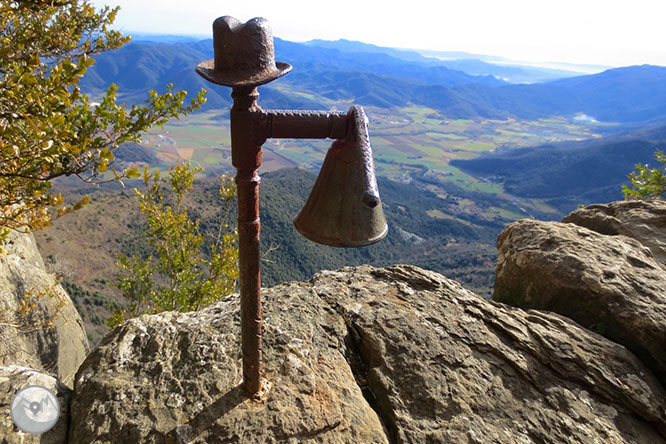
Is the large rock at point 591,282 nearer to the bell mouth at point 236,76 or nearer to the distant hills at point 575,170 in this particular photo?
the bell mouth at point 236,76

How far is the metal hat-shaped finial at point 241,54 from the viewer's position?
12.0 feet

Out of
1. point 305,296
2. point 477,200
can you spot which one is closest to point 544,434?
point 305,296

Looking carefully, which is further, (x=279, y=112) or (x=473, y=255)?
(x=473, y=255)

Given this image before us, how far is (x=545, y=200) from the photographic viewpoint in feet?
487

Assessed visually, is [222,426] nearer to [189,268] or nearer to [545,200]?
[189,268]

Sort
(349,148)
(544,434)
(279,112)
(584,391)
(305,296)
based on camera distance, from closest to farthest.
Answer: (349,148) < (279,112) < (544,434) < (584,391) < (305,296)

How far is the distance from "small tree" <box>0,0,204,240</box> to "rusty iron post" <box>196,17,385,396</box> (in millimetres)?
1756

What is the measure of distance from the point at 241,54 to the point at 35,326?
8.05 metres

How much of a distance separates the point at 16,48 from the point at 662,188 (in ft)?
57.8

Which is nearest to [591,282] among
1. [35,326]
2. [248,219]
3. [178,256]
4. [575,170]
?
[248,219]

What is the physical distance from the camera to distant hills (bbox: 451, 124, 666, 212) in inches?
5492

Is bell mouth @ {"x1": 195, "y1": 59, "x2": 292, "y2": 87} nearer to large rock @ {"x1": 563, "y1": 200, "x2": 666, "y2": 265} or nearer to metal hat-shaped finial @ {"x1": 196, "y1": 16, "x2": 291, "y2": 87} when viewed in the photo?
metal hat-shaped finial @ {"x1": 196, "y1": 16, "x2": 291, "y2": 87}

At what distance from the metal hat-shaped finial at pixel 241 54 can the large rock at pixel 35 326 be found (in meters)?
7.07

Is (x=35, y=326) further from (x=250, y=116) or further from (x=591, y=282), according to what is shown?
(x=591, y=282)
